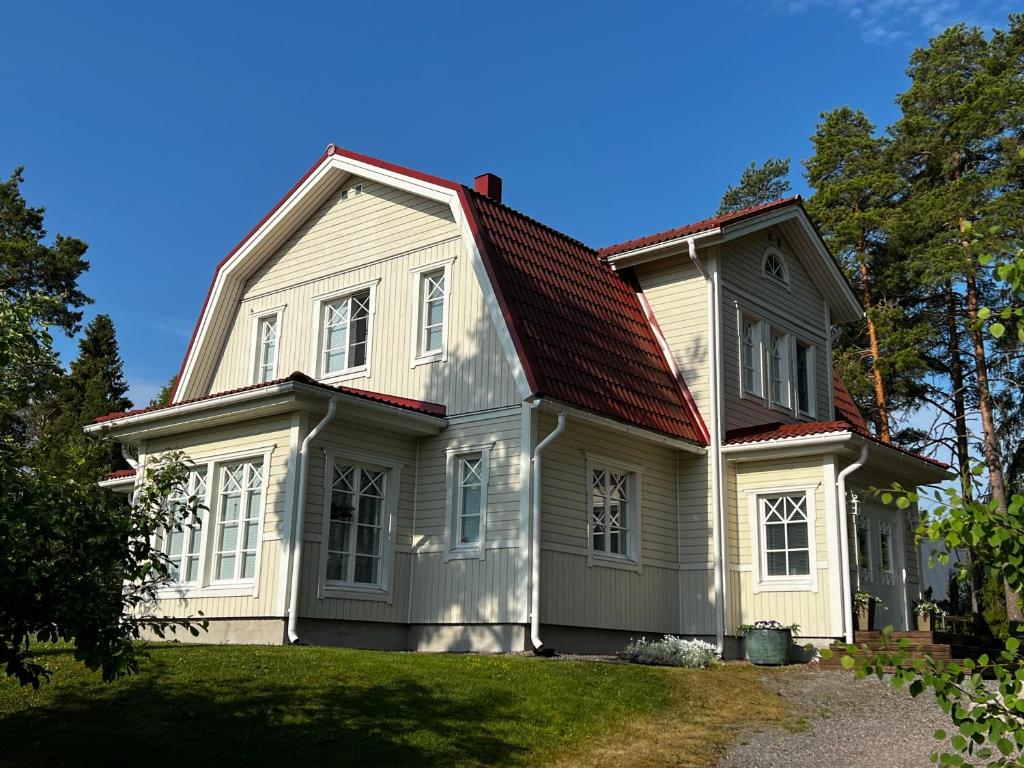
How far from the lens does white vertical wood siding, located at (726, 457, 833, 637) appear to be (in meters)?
15.1

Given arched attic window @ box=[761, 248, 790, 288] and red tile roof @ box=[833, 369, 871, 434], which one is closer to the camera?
arched attic window @ box=[761, 248, 790, 288]

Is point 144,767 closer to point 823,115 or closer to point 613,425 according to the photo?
point 613,425

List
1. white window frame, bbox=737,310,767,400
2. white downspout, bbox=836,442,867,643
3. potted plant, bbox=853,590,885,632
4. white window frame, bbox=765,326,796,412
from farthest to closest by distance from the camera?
white window frame, bbox=765,326,796,412
white window frame, bbox=737,310,767,400
potted plant, bbox=853,590,885,632
white downspout, bbox=836,442,867,643

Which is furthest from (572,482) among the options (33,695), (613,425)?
(33,695)

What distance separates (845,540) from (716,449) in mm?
2340

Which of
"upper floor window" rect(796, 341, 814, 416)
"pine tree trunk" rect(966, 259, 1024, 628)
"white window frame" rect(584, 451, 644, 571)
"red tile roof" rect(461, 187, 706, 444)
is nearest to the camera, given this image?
"red tile roof" rect(461, 187, 706, 444)

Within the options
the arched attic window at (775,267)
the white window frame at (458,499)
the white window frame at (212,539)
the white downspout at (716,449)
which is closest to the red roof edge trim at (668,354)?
the white downspout at (716,449)

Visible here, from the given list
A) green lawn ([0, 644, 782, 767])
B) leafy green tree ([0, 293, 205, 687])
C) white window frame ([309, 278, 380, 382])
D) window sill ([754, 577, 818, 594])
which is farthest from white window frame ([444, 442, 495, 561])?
leafy green tree ([0, 293, 205, 687])

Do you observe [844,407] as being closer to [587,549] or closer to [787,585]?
[787,585]

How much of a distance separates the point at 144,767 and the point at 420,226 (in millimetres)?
10115

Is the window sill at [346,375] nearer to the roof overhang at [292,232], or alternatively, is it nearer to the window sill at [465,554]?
the roof overhang at [292,232]

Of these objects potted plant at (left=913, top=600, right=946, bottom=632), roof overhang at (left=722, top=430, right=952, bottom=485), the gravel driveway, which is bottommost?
the gravel driveway

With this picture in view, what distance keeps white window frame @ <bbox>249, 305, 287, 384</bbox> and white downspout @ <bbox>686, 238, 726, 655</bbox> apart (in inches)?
288

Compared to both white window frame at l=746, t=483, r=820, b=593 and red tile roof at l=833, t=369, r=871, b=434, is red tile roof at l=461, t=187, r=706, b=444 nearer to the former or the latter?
white window frame at l=746, t=483, r=820, b=593
